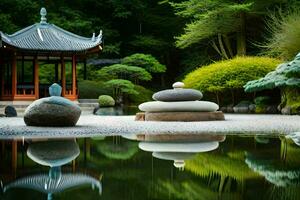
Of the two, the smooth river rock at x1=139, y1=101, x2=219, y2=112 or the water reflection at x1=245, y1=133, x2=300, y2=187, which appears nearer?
the water reflection at x1=245, y1=133, x2=300, y2=187

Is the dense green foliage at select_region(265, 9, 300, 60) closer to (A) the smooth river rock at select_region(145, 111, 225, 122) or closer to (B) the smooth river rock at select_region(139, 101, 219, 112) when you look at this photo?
(B) the smooth river rock at select_region(139, 101, 219, 112)

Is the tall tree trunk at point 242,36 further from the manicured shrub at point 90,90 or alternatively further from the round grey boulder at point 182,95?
the round grey boulder at point 182,95

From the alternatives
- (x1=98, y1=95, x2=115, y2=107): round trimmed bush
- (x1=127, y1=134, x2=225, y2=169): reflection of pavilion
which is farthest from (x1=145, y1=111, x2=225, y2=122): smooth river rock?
(x1=98, y1=95, x2=115, y2=107): round trimmed bush

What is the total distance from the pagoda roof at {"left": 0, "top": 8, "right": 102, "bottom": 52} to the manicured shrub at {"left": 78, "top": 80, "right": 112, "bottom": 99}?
527cm

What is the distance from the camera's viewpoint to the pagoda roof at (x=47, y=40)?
17.5 metres

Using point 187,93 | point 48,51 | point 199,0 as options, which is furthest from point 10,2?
point 187,93

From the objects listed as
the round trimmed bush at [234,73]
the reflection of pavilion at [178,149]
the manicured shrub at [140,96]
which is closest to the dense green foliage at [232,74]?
the round trimmed bush at [234,73]

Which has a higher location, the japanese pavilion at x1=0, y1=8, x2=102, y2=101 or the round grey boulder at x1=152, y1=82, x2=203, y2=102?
the japanese pavilion at x1=0, y1=8, x2=102, y2=101

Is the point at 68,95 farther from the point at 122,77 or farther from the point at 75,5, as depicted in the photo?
the point at 75,5

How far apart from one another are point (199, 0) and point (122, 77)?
21.1ft

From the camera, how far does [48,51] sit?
58.4ft

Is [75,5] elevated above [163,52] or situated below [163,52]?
above

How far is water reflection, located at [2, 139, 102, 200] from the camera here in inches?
117

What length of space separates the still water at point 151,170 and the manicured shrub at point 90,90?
59.9ft
